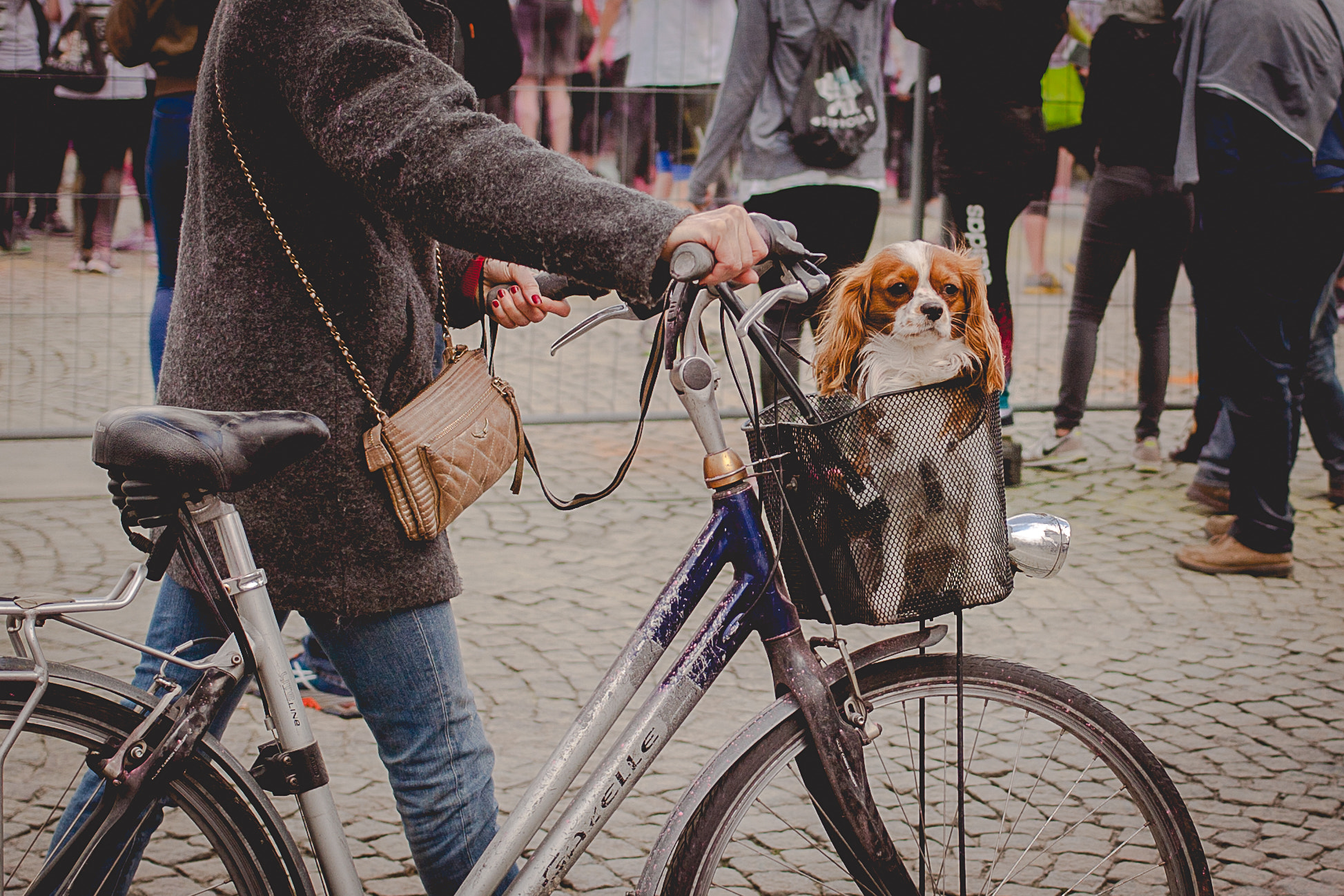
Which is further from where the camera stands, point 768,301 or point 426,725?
point 426,725

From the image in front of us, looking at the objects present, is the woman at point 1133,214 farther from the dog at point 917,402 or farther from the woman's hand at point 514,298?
the woman's hand at point 514,298

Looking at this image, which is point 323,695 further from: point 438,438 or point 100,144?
point 100,144

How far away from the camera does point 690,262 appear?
1563 millimetres

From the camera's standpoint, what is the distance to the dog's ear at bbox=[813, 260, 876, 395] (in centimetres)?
200

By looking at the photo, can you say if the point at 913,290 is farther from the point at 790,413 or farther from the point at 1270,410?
the point at 1270,410

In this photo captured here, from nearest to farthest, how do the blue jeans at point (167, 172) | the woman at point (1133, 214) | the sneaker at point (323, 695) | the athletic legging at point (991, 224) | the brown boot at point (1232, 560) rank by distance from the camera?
the sneaker at point (323, 695)
the blue jeans at point (167, 172)
the brown boot at point (1232, 560)
the athletic legging at point (991, 224)
the woman at point (1133, 214)

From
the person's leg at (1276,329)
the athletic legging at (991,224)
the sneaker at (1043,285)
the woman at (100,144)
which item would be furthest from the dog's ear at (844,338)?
the sneaker at (1043,285)

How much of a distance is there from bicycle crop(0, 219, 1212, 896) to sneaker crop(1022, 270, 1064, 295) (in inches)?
238

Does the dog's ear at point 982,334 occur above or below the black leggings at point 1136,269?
above

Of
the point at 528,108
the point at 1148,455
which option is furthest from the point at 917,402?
the point at 528,108

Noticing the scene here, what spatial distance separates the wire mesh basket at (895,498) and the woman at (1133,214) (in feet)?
13.4

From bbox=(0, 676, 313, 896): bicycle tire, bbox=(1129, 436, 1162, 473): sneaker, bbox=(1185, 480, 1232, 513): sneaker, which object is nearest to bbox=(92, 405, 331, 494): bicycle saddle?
bbox=(0, 676, 313, 896): bicycle tire

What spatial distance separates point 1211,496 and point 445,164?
4.59 m

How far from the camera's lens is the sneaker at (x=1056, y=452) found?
605cm
